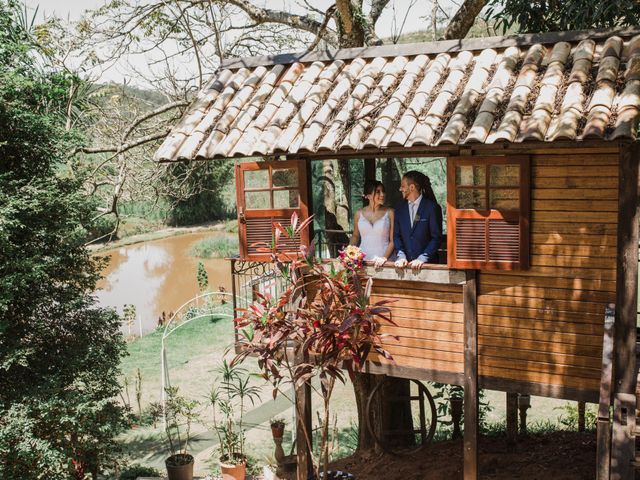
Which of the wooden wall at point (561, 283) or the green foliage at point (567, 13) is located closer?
the wooden wall at point (561, 283)

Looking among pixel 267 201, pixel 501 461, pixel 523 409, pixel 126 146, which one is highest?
pixel 126 146

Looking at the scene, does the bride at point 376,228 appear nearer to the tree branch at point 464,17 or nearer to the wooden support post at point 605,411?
the wooden support post at point 605,411

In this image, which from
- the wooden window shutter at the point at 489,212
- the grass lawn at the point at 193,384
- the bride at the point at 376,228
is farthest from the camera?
the grass lawn at the point at 193,384

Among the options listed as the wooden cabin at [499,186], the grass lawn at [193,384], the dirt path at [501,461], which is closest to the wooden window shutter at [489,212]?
the wooden cabin at [499,186]

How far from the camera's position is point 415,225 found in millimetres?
7773

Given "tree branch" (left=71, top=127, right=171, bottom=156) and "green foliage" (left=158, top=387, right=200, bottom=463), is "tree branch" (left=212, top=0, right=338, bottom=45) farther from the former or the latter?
"green foliage" (left=158, top=387, right=200, bottom=463)

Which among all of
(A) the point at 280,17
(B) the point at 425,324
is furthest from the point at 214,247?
(B) the point at 425,324

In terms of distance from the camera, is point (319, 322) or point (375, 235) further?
point (375, 235)

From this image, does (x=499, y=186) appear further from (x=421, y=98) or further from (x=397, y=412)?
(x=397, y=412)

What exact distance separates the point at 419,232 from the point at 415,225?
0.30 feet

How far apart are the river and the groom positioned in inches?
903

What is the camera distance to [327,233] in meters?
11.0

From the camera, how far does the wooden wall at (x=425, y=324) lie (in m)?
7.70

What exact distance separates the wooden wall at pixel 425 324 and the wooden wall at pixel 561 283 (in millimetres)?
356
